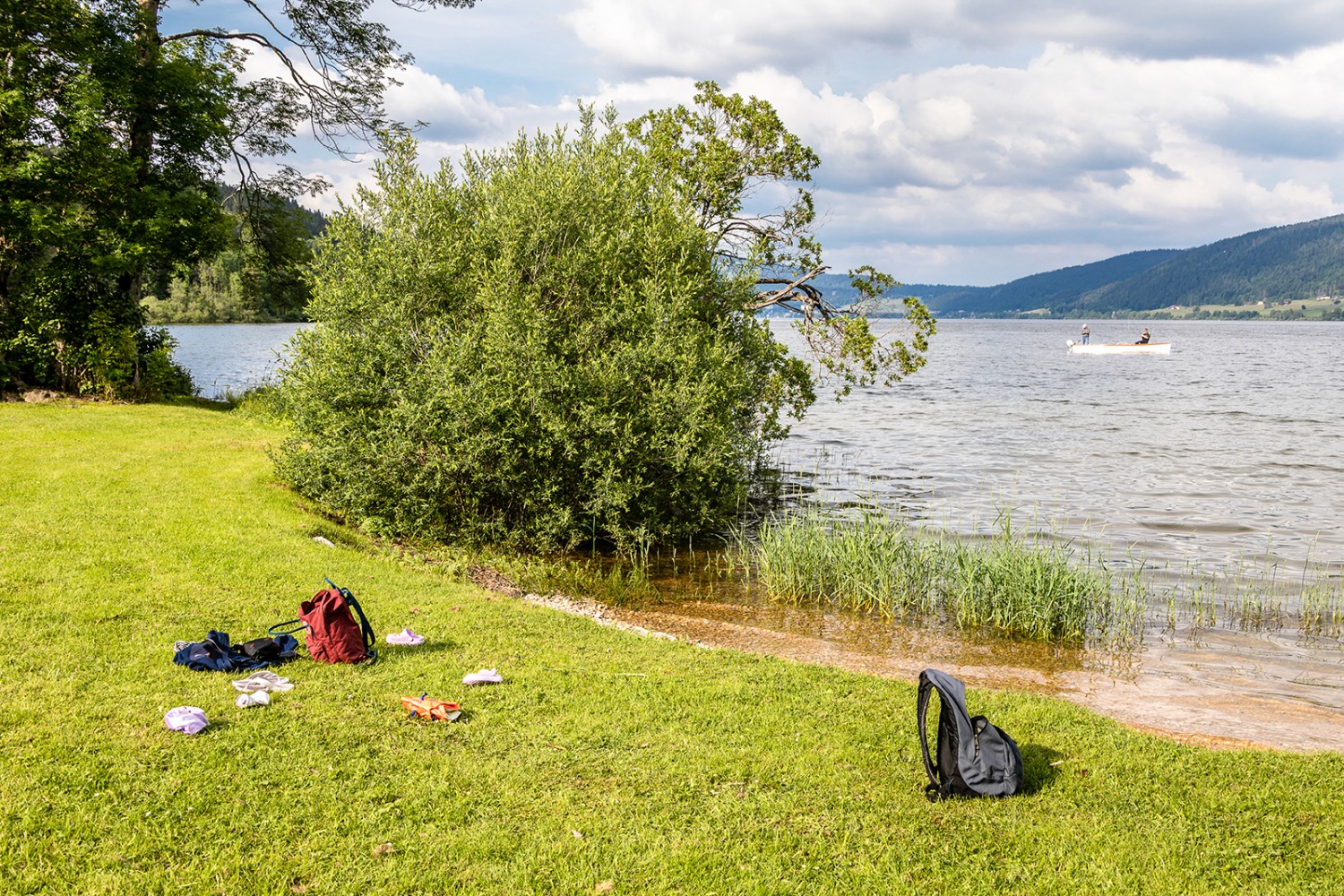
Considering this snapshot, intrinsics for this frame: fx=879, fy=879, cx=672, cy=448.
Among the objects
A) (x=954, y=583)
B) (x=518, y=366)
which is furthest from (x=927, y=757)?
(x=518, y=366)

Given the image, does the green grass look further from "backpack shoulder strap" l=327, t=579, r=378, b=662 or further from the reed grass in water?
the reed grass in water

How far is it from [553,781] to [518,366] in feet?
34.1

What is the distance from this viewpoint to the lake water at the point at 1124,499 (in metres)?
11.5

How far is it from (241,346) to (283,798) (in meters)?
84.4

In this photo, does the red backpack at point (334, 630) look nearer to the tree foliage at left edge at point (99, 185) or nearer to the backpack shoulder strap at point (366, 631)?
the backpack shoulder strap at point (366, 631)

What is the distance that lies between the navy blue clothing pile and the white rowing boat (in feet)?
326

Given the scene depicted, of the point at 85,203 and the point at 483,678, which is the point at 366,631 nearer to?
the point at 483,678

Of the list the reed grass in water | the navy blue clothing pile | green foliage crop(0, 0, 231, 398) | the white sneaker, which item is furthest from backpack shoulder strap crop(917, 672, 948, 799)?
green foliage crop(0, 0, 231, 398)

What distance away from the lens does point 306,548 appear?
45.2ft

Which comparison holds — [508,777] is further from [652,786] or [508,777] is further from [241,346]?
[241,346]

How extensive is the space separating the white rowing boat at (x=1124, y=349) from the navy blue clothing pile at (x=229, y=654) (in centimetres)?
9926

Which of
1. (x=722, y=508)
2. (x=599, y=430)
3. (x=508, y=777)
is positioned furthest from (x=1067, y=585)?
(x=508, y=777)

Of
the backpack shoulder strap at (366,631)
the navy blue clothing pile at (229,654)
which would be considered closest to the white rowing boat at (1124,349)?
the backpack shoulder strap at (366,631)

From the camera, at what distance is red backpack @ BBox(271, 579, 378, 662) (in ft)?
29.8
